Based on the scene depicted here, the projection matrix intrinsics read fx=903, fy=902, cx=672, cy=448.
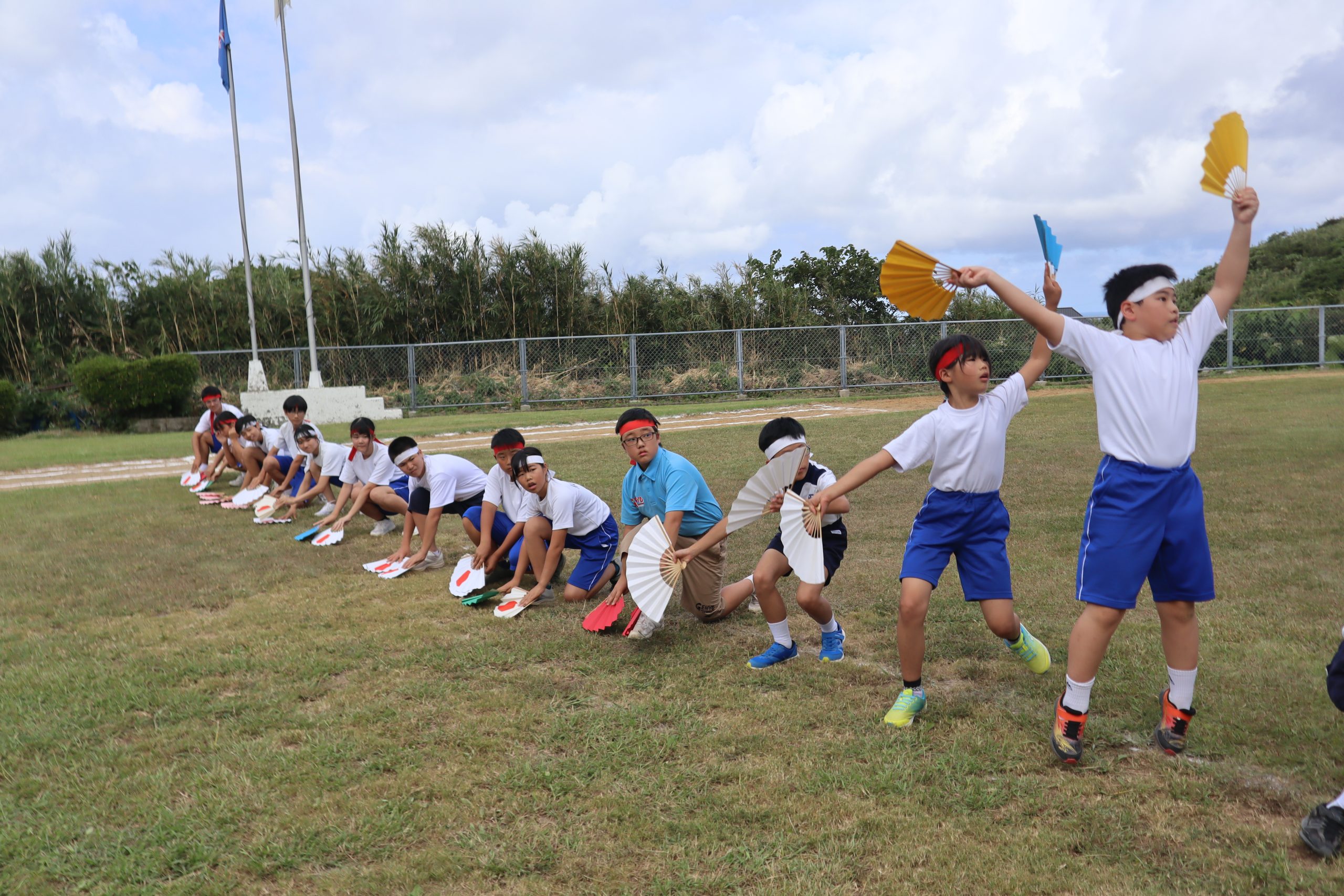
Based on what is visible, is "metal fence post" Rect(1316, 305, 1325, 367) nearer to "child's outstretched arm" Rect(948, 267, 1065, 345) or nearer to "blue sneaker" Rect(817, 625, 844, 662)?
"blue sneaker" Rect(817, 625, 844, 662)

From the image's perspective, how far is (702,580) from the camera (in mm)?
5215

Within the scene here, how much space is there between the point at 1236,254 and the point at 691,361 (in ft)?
68.0

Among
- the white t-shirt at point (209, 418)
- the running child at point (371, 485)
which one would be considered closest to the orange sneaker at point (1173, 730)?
the running child at point (371, 485)

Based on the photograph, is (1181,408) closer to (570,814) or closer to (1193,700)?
(1193,700)

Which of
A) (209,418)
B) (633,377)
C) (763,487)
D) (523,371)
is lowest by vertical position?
(763,487)

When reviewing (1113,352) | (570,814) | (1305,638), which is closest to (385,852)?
(570,814)

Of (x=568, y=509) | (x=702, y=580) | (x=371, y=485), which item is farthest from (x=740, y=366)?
(x=702, y=580)

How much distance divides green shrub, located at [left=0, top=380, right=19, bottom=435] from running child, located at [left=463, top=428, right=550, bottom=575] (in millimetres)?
19808

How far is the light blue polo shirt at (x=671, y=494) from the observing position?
5043 millimetres

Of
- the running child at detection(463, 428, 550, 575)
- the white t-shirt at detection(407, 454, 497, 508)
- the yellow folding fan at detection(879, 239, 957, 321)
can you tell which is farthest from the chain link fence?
the yellow folding fan at detection(879, 239, 957, 321)

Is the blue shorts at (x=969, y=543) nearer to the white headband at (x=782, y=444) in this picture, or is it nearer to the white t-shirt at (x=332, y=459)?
the white headband at (x=782, y=444)

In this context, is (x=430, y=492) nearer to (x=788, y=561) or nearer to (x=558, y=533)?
(x=558, y=533)

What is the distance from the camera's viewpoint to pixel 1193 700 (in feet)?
12.7

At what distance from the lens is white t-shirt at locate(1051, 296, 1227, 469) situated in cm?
328
